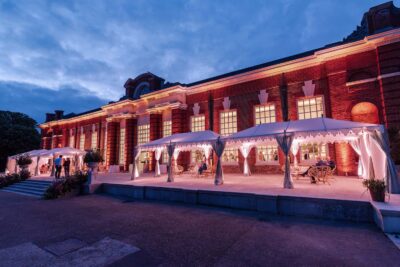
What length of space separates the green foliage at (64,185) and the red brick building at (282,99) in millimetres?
7379

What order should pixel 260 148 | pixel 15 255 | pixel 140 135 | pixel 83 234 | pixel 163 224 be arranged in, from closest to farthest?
pixel 15 255 → pixel 83 234 → pixel 163 224 → pixel 260 148 → pixel 140 135

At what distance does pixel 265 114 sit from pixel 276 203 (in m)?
8.60

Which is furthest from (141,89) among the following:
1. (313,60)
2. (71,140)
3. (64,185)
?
(313,60)

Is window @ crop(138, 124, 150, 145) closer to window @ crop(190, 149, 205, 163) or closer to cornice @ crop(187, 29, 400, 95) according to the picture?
window @ crop(190, 149, 205, 163)

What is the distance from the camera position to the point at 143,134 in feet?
64.6

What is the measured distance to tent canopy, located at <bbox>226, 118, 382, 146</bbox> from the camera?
7.39 meters

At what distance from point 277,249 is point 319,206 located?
271cm

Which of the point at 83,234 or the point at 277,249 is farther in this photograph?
the point at 83,234

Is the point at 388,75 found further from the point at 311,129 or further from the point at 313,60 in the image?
the point at 311,129

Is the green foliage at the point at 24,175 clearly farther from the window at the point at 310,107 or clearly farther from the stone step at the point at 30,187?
the window at the point at 310,107

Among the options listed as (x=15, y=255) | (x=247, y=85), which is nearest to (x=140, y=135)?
(x=247, y=85)

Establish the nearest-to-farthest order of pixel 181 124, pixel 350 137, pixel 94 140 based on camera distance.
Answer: pixel 350 137, pixel 181 124, pixel 94 140

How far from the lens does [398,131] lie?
8.12 metres

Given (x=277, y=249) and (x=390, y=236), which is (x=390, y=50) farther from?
(x=277, y=249)
